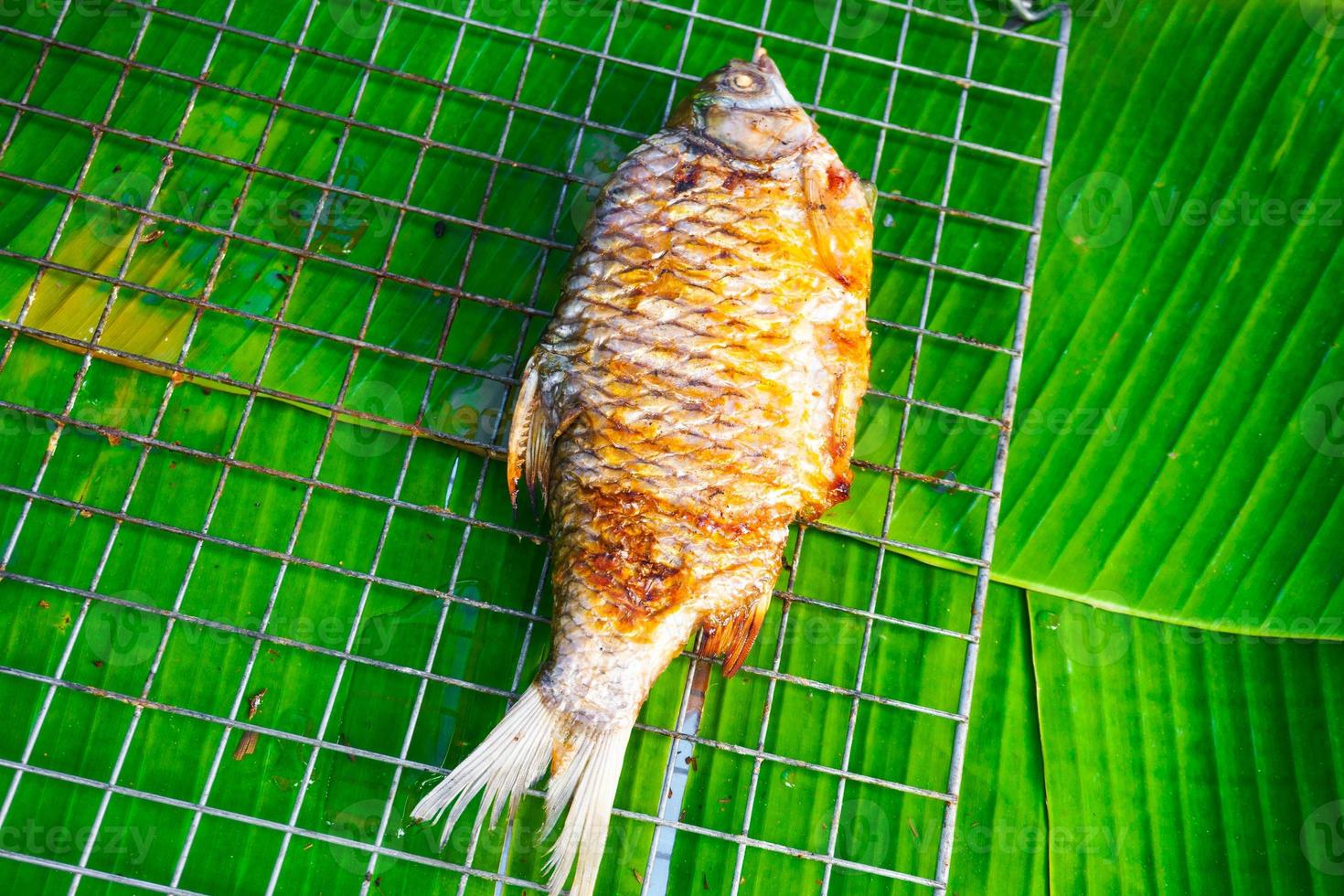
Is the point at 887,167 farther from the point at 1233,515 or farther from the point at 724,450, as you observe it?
the point at 1233,515

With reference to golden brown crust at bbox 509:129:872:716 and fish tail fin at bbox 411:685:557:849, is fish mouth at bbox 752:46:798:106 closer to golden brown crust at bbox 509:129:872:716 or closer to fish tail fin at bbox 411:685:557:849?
golden brown crust at bbox 509:129:872:716

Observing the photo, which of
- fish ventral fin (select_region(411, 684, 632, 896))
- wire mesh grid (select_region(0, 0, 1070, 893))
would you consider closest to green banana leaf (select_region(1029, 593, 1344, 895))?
wire mesh grid (select_region(0, 0, 1070, 893))

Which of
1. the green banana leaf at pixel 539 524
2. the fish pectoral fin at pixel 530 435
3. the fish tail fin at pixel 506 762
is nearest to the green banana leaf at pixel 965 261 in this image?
the green banana leaf at pixel 539 524

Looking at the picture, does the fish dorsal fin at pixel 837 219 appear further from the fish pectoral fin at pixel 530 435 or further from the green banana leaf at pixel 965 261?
the fish pectoral fin at pixel 530 435

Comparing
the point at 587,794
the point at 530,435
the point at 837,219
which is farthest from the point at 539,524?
the point at 837,219

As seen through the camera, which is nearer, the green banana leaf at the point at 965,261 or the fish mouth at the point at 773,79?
the fish mouth at the point at 773,79
